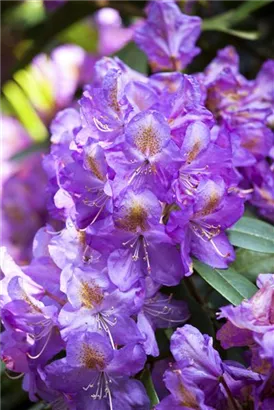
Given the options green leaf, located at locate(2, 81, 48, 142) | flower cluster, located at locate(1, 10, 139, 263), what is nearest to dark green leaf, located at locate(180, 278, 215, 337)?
flower cluster, located at locate(1, 10, 139, 263)

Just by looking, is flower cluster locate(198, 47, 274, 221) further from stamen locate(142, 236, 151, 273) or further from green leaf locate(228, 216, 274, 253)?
stamen locate(142, 236, 151, 273)

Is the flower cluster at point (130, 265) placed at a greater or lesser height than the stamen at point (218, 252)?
greater

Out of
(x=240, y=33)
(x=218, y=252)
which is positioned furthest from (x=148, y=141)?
(x=240, y=33)

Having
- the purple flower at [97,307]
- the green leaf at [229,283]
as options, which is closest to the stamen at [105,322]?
the purple flower at [97,307]

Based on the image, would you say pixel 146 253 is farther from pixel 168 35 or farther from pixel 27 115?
pixel 27 115

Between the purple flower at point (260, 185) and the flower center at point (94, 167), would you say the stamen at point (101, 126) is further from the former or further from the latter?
the purple flower at point (260, 185)

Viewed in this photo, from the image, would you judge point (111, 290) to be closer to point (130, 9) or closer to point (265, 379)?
point (265, 379)

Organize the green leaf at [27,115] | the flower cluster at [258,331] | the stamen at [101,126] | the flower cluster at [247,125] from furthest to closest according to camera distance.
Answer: the green leaf at [27,115] < the flower cluster at [247,125] < the stamen at [101,126] < the flower cluster at [258,331]
